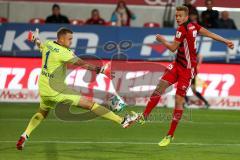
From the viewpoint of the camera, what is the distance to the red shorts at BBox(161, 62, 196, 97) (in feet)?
44.7

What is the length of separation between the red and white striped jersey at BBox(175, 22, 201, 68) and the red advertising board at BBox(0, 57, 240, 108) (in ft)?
22.3

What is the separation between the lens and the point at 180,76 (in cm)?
1369

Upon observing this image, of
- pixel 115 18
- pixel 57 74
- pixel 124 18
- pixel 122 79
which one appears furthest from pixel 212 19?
pixel 57 74

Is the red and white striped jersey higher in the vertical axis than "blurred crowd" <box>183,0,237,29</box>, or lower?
higher

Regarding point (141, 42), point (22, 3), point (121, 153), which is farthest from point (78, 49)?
point (121, 153)

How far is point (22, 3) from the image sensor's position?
25.7 meters

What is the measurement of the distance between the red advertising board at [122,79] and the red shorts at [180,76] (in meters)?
6.56

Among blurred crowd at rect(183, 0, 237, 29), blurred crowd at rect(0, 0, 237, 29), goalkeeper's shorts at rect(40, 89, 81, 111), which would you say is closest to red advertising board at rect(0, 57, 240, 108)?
blurred crowd at rect(0, 0, 237, 29)

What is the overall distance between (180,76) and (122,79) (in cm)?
686

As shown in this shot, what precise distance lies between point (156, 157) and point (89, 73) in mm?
8358

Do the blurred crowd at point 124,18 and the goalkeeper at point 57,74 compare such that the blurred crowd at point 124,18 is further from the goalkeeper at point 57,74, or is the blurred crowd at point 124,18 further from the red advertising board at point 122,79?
the goalkeeper at point 57,74

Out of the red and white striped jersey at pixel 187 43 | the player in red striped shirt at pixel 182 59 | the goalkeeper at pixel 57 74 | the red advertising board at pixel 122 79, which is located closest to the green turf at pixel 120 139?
the player in red striped shirt at pixel 182 59

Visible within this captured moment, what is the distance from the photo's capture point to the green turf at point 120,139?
40.9 feet

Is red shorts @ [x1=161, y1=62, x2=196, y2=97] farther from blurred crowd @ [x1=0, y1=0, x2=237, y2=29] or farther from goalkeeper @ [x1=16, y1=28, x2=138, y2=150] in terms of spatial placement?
blurred crowd @ [x1=0, y1=0, x2=237, y2=29]
